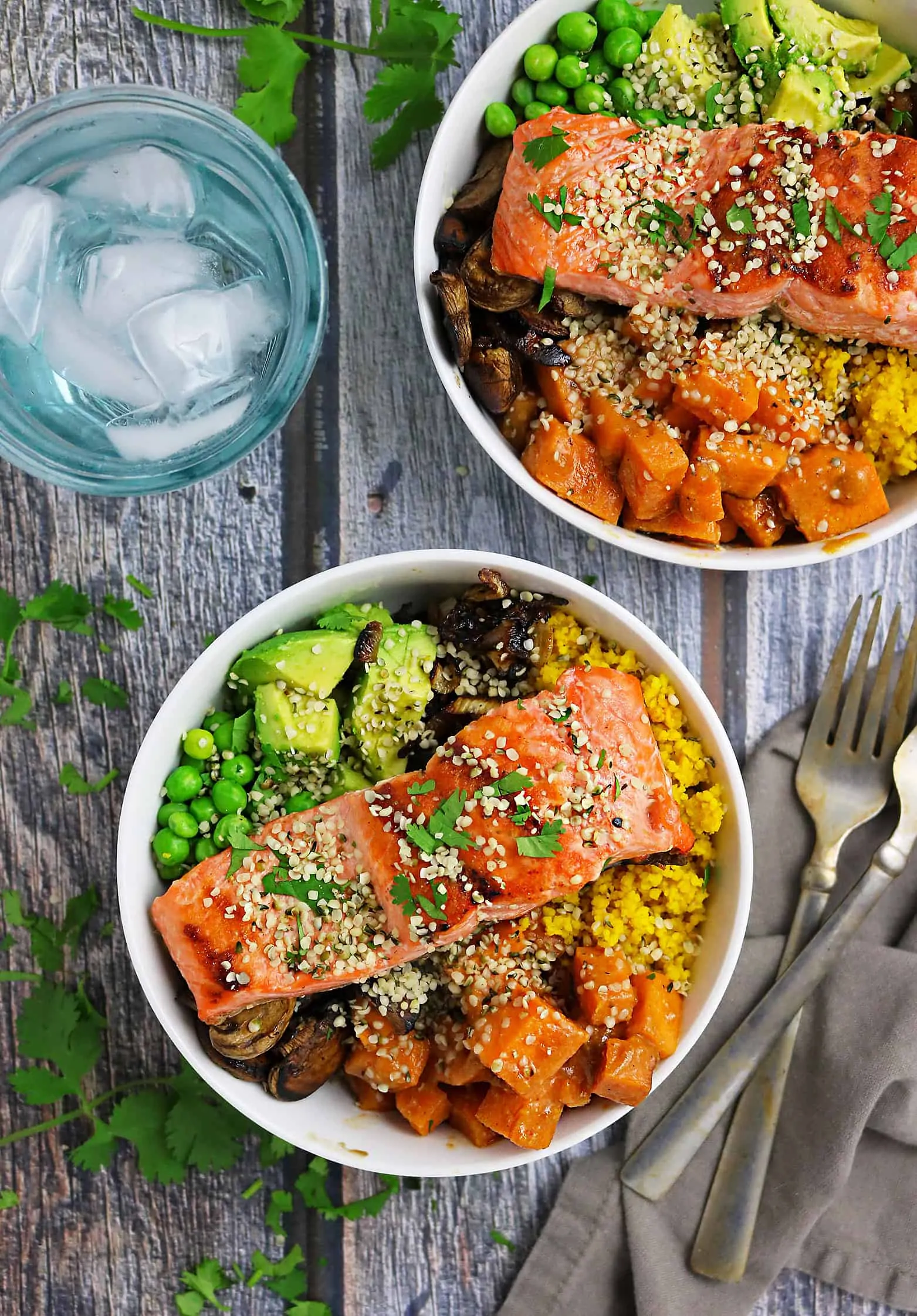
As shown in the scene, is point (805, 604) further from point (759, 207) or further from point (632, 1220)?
point (632, 1220)

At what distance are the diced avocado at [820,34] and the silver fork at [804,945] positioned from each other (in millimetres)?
1213

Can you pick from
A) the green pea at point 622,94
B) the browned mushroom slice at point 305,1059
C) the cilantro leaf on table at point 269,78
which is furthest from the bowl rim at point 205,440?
the browned mushroom slice at point 305,1059

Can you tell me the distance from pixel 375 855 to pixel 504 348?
1.13m

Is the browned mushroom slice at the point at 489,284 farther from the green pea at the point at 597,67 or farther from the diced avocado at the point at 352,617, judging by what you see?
Result: the diced avocado at the point at 352,617

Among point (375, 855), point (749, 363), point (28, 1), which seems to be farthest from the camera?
point (28, 1)

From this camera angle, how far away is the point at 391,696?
2234 mm

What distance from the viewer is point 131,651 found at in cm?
265

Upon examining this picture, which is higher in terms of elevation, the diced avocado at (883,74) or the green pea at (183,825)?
the diced avocado at (883,74)

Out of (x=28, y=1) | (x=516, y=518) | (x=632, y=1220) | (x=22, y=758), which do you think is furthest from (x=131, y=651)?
(x=632, y=1220)

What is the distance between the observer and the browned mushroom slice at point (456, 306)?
224 centimetres

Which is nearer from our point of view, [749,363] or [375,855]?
[375,855]

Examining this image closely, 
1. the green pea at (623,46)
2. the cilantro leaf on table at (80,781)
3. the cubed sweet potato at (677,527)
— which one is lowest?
the cilantro leaf on table at (80,781)

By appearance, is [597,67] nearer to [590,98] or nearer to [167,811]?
[590,98]

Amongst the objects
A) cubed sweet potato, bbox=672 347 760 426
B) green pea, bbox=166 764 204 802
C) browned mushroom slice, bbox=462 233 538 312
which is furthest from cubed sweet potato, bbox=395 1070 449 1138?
browned mushroom slice, bbox=462 233 538 312
